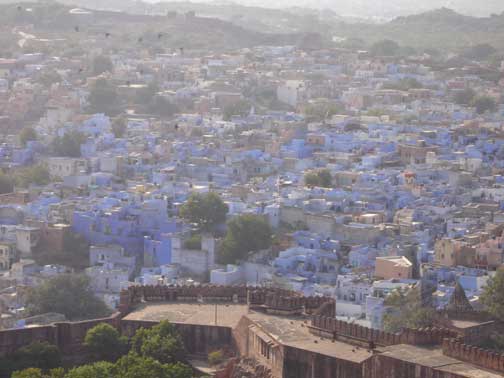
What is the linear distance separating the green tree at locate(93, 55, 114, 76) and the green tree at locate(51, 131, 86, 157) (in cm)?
1349

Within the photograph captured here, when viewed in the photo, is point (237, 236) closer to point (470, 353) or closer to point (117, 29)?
point (470, 353)

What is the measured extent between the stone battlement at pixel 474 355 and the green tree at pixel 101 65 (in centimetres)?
3732

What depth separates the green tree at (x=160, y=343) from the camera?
19.9 m

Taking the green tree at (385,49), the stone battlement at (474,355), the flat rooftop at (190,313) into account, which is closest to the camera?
the stone battlement at (474,355)

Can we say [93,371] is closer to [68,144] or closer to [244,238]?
[244,238]

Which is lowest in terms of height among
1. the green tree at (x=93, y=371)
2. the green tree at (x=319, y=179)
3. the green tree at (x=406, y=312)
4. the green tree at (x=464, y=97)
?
the green tree at (x=464, y=97)

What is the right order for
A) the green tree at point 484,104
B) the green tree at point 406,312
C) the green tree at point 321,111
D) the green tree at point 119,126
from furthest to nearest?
1. the green tree at point 484,104
2. the green tree at point 321,111
3. the green tree at point 119,126
4. the green tree at point 406,312

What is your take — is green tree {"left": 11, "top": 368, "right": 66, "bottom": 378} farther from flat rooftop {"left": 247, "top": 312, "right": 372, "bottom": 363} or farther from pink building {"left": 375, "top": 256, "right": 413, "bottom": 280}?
pink building {"left": 375, "top": 256, "right": 413, "bottom": 280}

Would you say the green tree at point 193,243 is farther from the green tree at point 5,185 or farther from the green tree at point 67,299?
the green tree at point 5,185

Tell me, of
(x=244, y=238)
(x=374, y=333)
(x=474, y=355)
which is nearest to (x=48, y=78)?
(x=244, y=238)

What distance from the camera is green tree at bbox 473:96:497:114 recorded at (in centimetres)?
4884

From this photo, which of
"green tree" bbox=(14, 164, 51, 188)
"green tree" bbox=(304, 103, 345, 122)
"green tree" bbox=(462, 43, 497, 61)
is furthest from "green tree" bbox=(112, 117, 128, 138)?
"green tree" bbox=(462, 43, 497, 61)

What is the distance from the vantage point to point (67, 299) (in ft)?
84.8

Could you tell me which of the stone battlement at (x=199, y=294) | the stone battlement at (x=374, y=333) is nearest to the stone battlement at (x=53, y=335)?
the stone battlement at (x=199, y=294)
